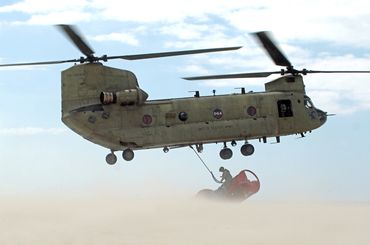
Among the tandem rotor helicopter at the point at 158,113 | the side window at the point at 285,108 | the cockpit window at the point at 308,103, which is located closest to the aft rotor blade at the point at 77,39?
the tandem rotor helicopter at the point at 158,113

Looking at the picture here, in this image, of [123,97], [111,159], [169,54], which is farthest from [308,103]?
[111,159]

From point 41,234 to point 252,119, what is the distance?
1710 centimetres

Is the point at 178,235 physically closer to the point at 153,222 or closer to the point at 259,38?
the point at 153,222

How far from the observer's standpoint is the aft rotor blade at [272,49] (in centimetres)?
3459

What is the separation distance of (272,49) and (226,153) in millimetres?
6380

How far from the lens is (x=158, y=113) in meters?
34.3

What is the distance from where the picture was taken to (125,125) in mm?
33875

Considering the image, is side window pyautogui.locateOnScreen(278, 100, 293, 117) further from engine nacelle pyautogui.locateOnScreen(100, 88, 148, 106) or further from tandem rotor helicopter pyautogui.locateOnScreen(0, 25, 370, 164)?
engine nacelle pyautogui.locateOnScreen(100, 88, 148, 106)

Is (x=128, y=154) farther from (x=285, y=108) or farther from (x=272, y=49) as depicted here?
(x=272, y=49)

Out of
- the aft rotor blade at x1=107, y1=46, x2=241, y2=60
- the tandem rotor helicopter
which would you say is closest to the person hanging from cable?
the tandem rotor helicopter

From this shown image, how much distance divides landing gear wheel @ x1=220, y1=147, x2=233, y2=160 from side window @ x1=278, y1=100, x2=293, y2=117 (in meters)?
3.71

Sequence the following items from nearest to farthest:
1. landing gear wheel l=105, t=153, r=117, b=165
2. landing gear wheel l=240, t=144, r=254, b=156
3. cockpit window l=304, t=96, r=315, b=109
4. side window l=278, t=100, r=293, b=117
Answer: landing gear wheel l=105, t=153, r=117, b=165
landing gear wheel l=240, t=144, r=254, b=156
side window l=278, t=100, r=293, b=117
cockpit window l=304, t=96, r=315, b=109

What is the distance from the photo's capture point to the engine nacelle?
33469 mm

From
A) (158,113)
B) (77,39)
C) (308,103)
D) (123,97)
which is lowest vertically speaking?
(158,113)
